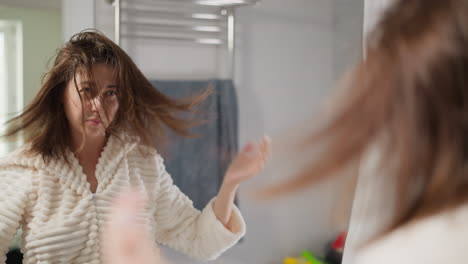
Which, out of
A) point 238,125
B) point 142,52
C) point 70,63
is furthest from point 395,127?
point 238,125

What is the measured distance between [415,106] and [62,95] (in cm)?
87

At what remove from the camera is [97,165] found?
1036mm

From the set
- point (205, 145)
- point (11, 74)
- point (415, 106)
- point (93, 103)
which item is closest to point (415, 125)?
point (415, 106)

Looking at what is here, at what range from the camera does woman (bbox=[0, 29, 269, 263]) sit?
94cm

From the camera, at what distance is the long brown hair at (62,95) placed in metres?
0.98

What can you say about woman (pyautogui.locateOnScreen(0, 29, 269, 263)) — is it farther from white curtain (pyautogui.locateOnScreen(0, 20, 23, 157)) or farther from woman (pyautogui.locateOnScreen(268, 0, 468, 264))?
woman (pyautogui.locateOnScreen(268, 0, 468, 264))

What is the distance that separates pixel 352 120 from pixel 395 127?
0.9 inches

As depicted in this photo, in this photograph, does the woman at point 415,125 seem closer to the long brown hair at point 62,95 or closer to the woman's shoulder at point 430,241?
the woman's shoulder at point 430,241

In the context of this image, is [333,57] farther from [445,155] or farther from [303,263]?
[445,155]

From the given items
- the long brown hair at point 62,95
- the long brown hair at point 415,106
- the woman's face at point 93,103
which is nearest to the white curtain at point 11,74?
the long brown hair at point 62,95

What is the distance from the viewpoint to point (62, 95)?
1011 mm

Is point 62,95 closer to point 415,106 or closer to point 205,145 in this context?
point 205,145

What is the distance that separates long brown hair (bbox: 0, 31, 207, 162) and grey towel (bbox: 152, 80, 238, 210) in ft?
1.42

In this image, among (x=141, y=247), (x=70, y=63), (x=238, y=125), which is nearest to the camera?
(x=141, y=247)
